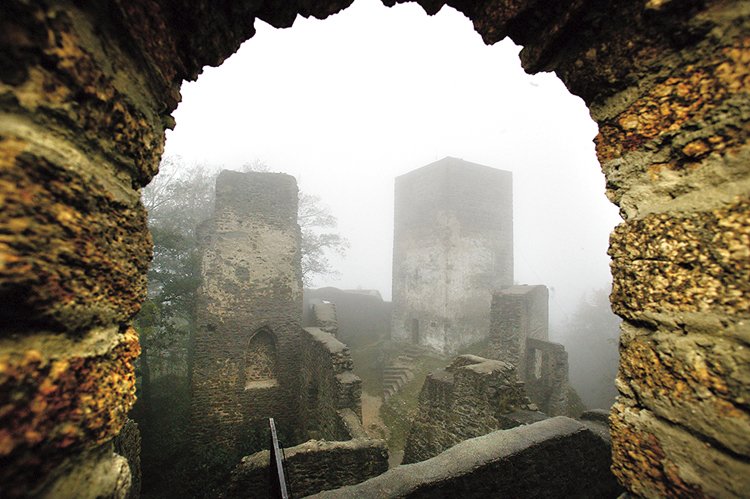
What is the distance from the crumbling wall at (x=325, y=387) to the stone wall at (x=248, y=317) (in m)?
0.73

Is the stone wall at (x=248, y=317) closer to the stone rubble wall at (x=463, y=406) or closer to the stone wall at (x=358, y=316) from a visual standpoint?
the stone rubble wall at (x=463, y=406)

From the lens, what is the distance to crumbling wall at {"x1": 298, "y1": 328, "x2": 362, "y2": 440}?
721 cm

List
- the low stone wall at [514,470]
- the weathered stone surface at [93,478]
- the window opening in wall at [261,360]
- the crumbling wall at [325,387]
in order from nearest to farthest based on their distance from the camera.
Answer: the weathered stone surface at [93,478] < the low stone wall at [514,470] < the crumbling wall at [325,387] < the window opening in wall at [261,360]

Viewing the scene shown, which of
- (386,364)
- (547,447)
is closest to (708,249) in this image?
(547,447)

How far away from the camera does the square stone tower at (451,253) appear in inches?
691

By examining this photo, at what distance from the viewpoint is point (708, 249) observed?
0.88 metres

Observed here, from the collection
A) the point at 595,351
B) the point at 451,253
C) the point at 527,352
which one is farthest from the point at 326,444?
the point at 595,351

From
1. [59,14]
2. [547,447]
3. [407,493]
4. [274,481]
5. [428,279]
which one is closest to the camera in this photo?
[59,14]

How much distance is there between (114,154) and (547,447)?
210 inches

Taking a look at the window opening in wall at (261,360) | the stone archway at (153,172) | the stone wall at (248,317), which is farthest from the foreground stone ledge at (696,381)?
the window opening in wall at (261,360)

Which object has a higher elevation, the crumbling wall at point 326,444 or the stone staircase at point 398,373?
the crumbling wall at point 326,444

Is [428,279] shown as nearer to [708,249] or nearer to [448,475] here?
[448,475]

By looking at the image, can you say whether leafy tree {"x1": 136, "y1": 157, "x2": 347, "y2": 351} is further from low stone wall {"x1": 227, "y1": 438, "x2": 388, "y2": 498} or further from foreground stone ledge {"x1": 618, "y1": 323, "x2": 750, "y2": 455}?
foreground stone ledge {"x1": 618, "y1": 323, "x2": 750, "y2": 455}

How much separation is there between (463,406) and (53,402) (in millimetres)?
7144
